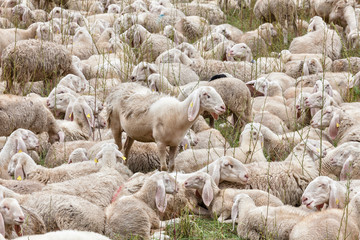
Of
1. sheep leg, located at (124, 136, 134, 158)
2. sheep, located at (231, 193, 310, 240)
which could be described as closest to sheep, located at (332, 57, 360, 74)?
sheep leg, located at (124, 136, 134, 158)

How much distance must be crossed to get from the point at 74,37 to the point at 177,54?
230 cm

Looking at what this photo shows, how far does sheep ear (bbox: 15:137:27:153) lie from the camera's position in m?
7.83

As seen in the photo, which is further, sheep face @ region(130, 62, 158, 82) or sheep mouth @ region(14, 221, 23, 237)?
sheep face @ region(130, 62, 158, 82)

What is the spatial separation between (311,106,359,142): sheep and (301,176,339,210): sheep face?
2088mm

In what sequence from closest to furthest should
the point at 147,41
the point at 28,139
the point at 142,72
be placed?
the point at 28,139, the point at 142,72, the point at 147,41

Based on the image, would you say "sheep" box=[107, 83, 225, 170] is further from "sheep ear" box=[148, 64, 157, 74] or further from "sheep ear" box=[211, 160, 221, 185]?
"sheep ear" box=[148, 64, 157, 74]

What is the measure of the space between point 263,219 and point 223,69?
5464 mm

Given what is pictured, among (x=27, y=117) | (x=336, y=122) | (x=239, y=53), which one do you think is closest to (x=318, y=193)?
(x=336, y=122)

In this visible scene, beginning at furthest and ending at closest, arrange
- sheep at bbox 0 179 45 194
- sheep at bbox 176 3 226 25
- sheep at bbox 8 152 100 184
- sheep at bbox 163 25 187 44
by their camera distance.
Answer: sheep at bbox 176 3 226 25 < sheep at bbox 163 25 187 44 < sheep at bbox 8 152 100 184 < sheep at bbox 0 179 45 194

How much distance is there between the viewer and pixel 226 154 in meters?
8.01

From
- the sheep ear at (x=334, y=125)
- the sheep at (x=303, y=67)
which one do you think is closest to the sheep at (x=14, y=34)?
the sheep at (x=303, y=67)

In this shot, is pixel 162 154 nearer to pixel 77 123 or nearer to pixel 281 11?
pixel 77 123

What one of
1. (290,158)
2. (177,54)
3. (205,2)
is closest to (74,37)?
(177,54)

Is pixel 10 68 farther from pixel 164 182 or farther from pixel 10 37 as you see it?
pixel 164 182
